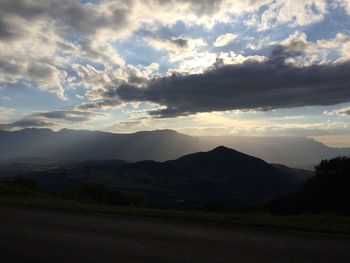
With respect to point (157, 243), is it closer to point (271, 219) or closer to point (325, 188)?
point (271, 219)

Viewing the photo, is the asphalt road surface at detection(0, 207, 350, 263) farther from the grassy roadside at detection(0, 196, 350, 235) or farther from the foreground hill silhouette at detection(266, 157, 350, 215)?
the foreground hill silhouette at detection(266, 157, 350, 215)

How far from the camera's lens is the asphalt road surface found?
29.2 ft

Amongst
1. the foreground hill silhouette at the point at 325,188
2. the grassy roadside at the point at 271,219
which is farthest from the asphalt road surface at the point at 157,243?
the foreground hill silhouette at the point at 325,188

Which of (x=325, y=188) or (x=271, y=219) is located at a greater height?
(x=271, y=219)

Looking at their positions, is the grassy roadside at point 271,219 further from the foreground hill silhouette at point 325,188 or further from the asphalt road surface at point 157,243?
the foreground hill silhouette at point 325,188

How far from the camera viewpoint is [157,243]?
1043cm

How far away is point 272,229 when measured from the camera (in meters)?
12.7

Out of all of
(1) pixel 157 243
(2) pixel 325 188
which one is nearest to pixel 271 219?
(1) pixel 157 243

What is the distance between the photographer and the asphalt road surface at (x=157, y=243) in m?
8.89

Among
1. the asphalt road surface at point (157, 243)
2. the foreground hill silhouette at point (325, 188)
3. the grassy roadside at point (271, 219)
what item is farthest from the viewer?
the foreground hill silhouette at point (325, 188)

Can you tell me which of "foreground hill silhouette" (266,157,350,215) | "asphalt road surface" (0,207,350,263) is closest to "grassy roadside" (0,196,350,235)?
"asphalt road surface" (0,207,350,263)

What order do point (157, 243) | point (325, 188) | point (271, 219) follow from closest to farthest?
1. point (157, 243)
2. point (271, 219)
3. point (325, 188)

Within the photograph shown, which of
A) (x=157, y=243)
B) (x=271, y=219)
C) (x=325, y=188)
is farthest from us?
(x=325, y=188)

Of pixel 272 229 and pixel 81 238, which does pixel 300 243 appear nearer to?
pixel 272 229
